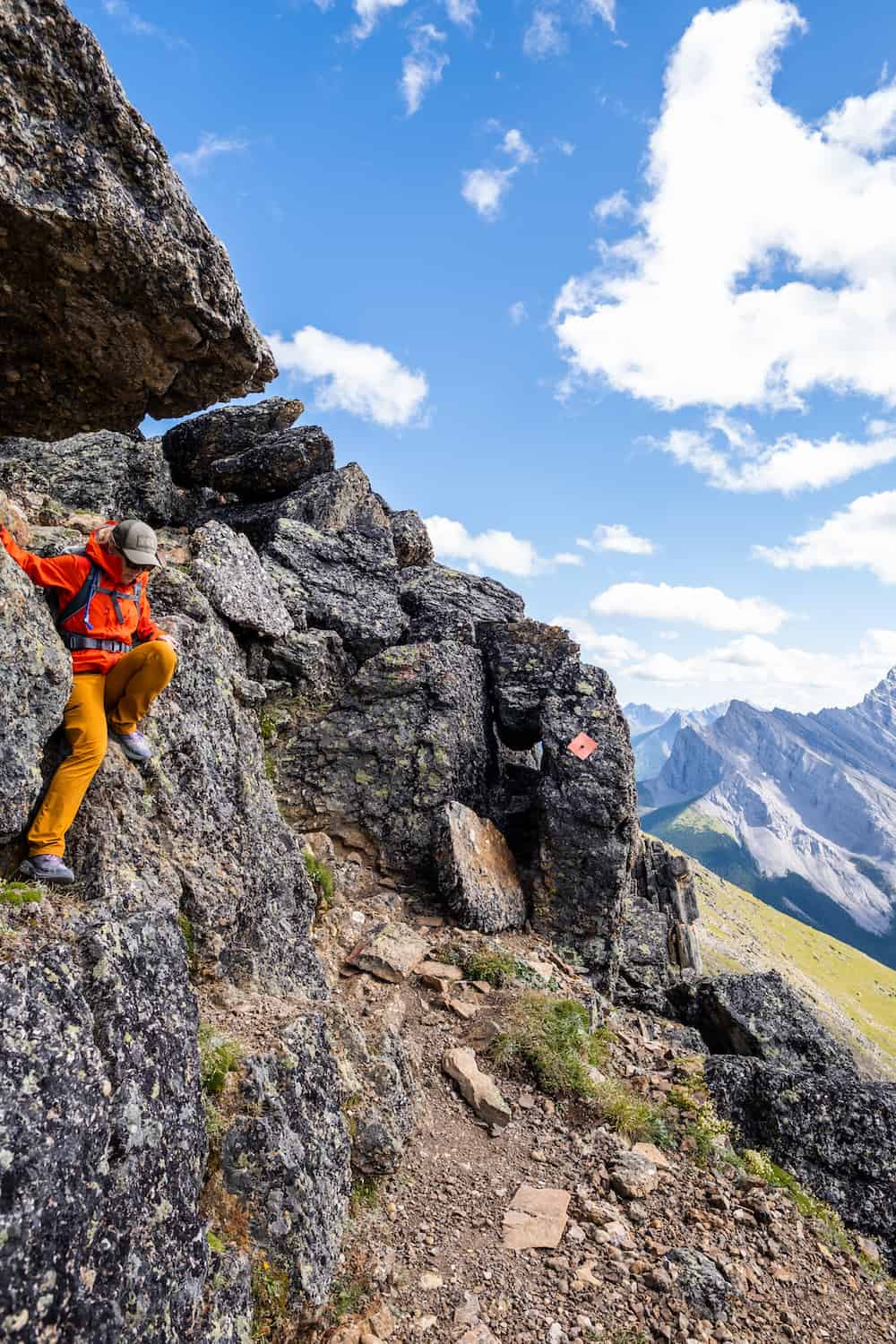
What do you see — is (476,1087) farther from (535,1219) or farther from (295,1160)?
(295,1160)

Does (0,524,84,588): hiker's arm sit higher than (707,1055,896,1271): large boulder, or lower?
higher

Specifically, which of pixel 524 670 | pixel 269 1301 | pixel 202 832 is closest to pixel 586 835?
pixel 524 670

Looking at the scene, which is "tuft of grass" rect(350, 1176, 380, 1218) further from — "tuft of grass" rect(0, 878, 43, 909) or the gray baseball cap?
the gray baseball cap

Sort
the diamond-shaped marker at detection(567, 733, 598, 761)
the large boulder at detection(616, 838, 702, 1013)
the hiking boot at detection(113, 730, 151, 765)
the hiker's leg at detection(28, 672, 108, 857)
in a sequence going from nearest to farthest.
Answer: the hiker's leg at detection(28, 672, 108, 857), the hiking boot at detection(113, 730, 151, 765), the diamond-shaped marker at detection(567, 733, 598, 761), the large boulder at detection(616, 838, 702, 1013)

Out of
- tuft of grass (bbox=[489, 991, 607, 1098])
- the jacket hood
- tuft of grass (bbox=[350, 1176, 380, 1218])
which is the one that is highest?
the jacket hood

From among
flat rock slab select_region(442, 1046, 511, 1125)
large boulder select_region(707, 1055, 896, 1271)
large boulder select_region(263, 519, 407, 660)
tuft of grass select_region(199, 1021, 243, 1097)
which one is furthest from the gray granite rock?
large boulder select_region(707, 1055, 896, 1271)

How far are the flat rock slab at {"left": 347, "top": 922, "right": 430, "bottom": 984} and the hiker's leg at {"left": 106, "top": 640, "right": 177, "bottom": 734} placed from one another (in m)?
7.62

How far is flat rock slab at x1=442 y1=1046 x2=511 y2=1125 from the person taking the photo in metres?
11.3

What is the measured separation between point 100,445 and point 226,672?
42.2ft

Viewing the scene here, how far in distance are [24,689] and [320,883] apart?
347 inches

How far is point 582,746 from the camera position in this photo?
65.7 feet

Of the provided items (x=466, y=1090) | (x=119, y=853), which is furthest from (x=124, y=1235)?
(x=466, y=1090)

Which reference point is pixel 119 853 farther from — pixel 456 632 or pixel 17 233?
pixel 456 632

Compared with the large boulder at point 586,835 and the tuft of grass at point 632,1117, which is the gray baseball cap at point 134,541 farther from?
the large boulder at point 586,835
